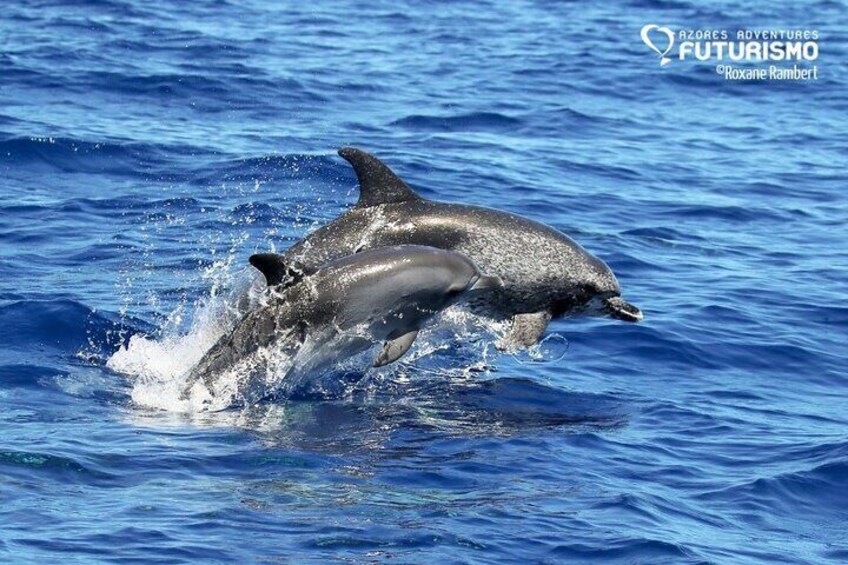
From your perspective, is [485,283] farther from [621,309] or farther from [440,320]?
[621,309]

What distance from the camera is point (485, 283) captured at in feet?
42.3

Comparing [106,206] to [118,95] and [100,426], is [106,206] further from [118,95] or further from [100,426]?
[100,426]

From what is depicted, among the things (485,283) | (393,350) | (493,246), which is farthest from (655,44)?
(393,350)

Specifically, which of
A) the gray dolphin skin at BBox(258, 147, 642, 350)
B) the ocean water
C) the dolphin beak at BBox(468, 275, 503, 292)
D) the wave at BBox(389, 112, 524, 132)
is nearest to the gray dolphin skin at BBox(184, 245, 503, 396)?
the dolphin beak at BBox(468, 275, 503, 292)

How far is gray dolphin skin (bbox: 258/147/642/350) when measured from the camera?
13055mm

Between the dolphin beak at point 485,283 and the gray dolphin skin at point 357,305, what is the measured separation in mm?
333

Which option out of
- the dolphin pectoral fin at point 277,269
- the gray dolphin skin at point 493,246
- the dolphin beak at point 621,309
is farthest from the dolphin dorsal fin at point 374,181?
the dolphin beak at point 621,309

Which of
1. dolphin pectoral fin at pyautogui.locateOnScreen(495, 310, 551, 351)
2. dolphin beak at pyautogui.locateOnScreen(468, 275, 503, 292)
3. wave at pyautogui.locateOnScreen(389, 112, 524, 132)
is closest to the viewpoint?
dolphin beak at pyautogui.locateOnScreen(468, 275, 503, 292)

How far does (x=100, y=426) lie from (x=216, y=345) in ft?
5.22

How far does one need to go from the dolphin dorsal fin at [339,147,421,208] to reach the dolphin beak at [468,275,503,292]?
3.31ft

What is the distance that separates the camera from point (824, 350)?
49.4 ft

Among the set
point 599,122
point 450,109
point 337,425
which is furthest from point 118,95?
point 337,425

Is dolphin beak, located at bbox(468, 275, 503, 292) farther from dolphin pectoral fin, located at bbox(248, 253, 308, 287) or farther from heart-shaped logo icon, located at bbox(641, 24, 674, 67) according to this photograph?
heart-shaped logo icon, located at bbox(641, 24, 674, 67)

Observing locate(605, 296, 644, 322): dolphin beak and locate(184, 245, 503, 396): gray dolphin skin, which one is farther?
locate(605, 296, 644, 322): dolphin beak
